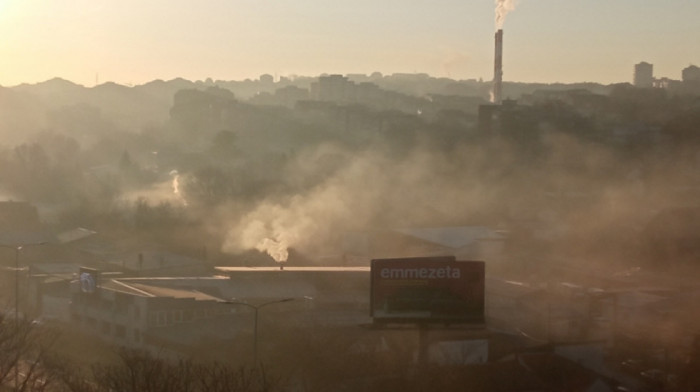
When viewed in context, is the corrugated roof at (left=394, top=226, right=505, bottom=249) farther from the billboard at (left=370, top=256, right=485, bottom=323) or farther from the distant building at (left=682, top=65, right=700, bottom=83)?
the distant building at (left=682, top=65, right=700, bottom=83)

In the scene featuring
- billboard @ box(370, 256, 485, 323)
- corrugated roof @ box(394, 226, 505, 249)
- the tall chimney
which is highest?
the tall chimney

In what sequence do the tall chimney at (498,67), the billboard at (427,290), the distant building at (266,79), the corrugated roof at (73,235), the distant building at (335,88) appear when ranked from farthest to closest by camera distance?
the distant building at (266,79)
the distant building at (335,88)
the tall chimney at (498,67)
the corrugated roof at (73,235)
the billboard at (427,290)

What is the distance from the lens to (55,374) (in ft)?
30.8

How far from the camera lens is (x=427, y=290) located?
29.8ft

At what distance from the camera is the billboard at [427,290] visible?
9070 mm

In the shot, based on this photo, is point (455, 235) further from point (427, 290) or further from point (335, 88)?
point (335, 88)

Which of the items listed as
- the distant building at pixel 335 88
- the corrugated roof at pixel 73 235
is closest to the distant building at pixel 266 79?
the distant building at pixel 335 88

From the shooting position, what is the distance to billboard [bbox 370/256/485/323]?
9.07 m

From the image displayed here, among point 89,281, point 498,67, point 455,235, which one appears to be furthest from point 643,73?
point 89,281

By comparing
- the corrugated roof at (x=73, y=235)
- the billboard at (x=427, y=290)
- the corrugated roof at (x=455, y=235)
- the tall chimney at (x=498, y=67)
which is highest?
the tall chimney at (x=498, y=67)

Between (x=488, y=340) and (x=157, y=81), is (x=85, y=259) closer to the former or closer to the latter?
(x=488, y=340)

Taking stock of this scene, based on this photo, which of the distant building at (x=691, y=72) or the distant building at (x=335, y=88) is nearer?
the distant building at (x=691, y=72)

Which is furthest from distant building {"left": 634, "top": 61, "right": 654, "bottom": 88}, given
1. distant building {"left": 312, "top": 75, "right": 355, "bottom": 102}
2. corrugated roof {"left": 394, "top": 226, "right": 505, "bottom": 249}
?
corrugated roof {"left": 394, "top": 226, "right": 505, "bottom": 249}

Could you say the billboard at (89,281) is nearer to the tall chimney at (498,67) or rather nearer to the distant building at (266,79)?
the tall chimney at (498,67)
